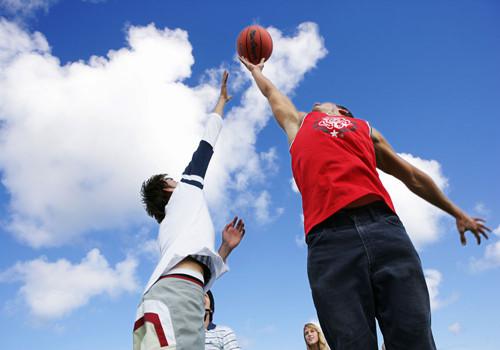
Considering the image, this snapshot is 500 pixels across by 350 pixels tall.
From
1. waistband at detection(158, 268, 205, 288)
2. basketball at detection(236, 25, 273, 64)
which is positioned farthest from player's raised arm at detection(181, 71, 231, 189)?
basketball at detection(236, 25, 273, 64)

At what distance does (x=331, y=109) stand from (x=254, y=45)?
8.44 ft

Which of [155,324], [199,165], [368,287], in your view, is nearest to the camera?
[368,287]

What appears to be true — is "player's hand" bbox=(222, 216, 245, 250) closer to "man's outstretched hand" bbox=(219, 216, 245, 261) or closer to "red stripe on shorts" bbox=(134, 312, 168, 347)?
"man's outstretched hand" bbox=(219, 216, 245, 261)

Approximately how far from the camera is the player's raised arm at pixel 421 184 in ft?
11.5

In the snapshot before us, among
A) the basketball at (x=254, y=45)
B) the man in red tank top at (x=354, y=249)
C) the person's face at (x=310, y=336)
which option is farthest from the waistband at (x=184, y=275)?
the person's face at (x=310, y=336)

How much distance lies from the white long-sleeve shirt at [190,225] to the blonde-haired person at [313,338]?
5.25 meters

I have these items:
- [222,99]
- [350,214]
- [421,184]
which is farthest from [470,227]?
[222,99]

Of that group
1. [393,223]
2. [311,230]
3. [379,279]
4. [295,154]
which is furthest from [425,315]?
[295,154]

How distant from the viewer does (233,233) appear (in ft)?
17.6

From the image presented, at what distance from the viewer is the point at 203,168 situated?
4473 mm

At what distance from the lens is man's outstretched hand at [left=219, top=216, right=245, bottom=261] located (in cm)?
521

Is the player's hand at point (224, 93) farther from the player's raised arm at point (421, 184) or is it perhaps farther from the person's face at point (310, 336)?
the person's face at point (310, 336)

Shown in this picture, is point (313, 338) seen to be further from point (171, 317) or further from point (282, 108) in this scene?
point (282, 108)

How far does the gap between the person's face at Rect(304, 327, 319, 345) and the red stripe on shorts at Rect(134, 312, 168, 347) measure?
5.90 m
